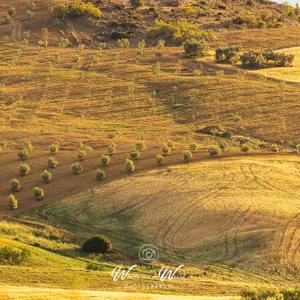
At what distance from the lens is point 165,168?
177 ft

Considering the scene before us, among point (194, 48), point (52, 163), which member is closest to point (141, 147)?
point (52, 163)

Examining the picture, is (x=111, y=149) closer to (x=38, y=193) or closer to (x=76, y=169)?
(x=76, y=169)

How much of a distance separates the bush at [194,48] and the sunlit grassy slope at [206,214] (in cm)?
4562

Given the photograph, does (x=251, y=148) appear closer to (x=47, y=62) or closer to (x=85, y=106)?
(x=85, y=106)

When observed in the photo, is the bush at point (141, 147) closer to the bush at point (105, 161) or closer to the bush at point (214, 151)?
the bush at point (105, 161)

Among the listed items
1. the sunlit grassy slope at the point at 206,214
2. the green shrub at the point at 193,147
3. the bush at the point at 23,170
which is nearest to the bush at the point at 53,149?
the bush at the point at 23,170

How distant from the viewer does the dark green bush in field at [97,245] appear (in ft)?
135

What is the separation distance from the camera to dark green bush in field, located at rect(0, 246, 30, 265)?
3497 centimetres

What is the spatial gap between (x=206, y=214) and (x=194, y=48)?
56739 millimetres

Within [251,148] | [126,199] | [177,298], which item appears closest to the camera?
[177,298]

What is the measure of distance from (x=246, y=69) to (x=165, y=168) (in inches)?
1652

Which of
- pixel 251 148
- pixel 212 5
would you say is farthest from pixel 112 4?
pixel 251 148

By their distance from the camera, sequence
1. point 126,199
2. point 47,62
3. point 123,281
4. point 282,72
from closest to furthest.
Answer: point 123,281 < point 126,199 < point 282,72 < point 47,62

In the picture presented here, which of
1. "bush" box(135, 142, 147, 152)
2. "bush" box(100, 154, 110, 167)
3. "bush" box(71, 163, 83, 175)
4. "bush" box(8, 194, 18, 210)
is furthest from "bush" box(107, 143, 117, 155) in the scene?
"bush" box(8, 194, 18, 210)
